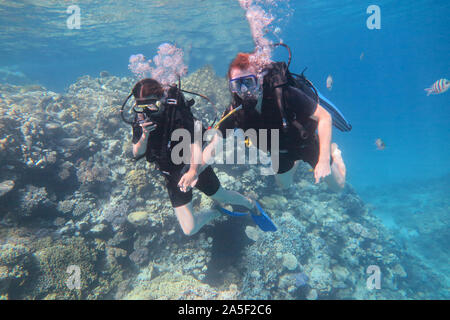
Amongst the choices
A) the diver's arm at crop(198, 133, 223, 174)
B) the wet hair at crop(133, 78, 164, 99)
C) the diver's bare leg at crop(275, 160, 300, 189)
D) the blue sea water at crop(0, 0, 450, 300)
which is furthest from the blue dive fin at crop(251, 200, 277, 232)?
the blue sea water at crop(0, 0, 450, 300)

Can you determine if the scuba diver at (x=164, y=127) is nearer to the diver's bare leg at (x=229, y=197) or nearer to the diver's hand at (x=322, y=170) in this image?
the diver's bare leg at (x=229, y=197)

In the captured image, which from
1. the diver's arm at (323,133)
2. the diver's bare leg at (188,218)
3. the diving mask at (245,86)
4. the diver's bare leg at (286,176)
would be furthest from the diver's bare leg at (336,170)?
the diver's bare leg at (188,218)

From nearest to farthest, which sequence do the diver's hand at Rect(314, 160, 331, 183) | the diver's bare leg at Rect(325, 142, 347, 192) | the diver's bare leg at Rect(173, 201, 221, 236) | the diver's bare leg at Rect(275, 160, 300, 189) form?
the diver's hand at Rect(314, 160, 331, 183) → the diver's bare leg at Rect(325, 142, 347, 192) → the diver's bare leg at Rect(173, 201, 221, 236) → the diver's bare leg at Rect(275, 160, 300, 189)

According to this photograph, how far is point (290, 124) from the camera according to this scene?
10.2ft

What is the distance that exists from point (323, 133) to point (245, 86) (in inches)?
48.0

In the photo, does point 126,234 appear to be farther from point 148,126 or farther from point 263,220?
point 148,126

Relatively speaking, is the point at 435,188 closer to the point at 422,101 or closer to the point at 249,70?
the point at 249,70

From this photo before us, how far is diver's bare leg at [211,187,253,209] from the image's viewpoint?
433cm

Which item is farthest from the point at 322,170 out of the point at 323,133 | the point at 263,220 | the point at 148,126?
the point at 263,220

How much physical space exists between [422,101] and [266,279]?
430 ft

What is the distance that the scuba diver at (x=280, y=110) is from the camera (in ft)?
9.32

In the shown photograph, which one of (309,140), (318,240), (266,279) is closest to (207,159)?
(309,140)

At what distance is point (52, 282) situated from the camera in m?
A: 4.77

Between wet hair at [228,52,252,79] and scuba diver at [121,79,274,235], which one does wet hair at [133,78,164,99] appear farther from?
wet hair at [228,52,252,79]
